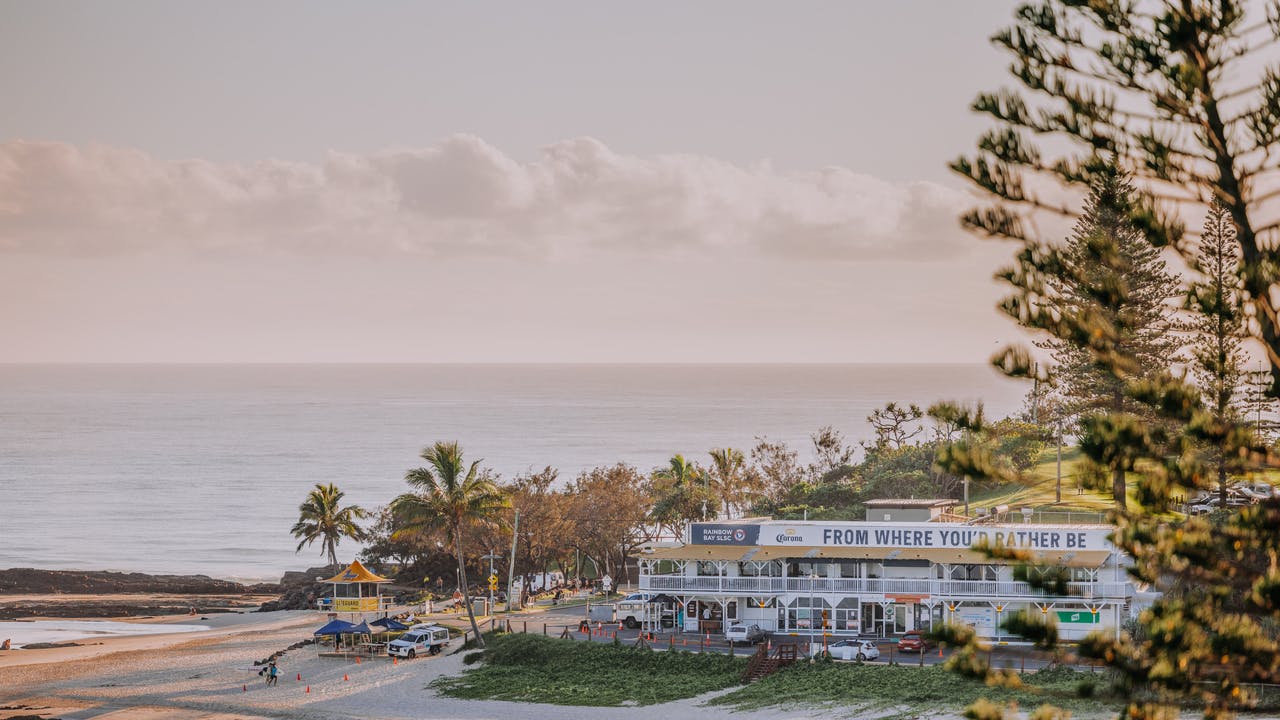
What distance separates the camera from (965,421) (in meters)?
13.7

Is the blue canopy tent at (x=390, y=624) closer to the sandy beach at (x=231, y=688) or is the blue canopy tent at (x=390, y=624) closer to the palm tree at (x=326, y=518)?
the sandy beach at (x=231, y=688)

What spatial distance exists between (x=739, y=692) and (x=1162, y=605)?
81.6ft

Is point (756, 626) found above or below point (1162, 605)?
below

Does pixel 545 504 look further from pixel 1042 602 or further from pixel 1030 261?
pixel 1030 261

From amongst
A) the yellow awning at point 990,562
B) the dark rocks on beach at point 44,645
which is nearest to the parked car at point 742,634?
the yellow awning at point 990,562

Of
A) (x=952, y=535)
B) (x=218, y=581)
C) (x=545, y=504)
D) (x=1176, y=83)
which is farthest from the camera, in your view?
(x=218, y=581)

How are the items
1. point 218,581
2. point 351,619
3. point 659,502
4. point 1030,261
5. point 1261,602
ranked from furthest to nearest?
point 218,581, point 659,502, point 351,619, point 1030,261, point 1261,602

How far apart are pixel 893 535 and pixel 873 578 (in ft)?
5.12

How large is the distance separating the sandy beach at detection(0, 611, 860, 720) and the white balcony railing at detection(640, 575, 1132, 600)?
21.5ft

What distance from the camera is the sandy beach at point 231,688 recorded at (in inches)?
1442

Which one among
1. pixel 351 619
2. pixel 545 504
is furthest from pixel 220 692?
pixel 545 504

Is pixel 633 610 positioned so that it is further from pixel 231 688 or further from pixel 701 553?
pixel 231 688

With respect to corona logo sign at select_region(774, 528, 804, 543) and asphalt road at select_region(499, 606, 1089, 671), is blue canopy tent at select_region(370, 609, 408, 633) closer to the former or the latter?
asphalt road at select_region(499, 606, 1089, 671)

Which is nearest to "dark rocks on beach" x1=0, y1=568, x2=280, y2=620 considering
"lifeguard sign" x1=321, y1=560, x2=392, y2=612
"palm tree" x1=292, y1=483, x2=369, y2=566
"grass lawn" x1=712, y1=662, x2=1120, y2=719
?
"palm tree" x1=292, y1=483, x2=369, y2=566
